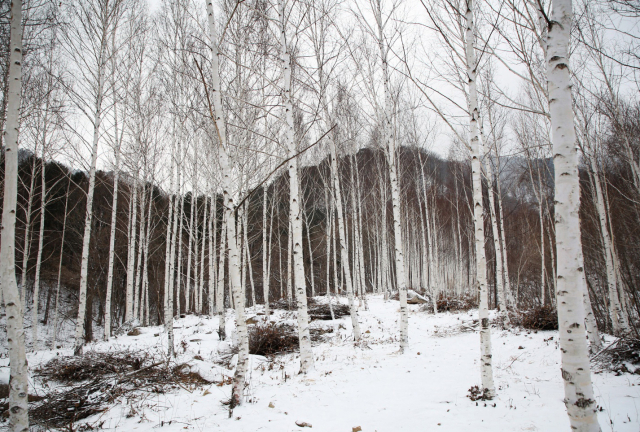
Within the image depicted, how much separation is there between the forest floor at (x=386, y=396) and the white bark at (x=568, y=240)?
1554mm

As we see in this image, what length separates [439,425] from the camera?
3.34 m

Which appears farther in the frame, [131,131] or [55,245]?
[55,245]

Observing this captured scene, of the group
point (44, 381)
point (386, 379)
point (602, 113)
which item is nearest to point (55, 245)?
point (44, 381)

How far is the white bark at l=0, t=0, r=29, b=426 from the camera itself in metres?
2.85

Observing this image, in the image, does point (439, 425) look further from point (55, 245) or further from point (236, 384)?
point (55, 245)

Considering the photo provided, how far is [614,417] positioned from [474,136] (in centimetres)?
359

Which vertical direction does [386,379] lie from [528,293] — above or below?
above

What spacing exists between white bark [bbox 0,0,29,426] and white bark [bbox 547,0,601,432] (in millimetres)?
4523

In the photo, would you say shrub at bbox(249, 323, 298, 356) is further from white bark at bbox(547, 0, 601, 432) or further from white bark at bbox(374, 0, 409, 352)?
white bark at bbox(547, 0, 601, 432)

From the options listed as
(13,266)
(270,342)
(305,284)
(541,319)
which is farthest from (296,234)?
(541,319)

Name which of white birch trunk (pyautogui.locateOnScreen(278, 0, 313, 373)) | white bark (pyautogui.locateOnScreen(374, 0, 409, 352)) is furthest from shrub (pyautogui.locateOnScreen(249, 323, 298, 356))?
white bark (pyautogui.locateOnScreen(374, 0, 409, 352))

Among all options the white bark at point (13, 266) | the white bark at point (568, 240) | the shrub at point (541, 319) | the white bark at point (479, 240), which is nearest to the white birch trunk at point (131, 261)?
the white bark at point (13, 266)

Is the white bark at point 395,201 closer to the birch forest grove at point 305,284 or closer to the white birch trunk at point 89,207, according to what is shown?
the birch forest grove at point 305,284

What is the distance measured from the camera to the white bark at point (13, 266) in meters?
2.85
